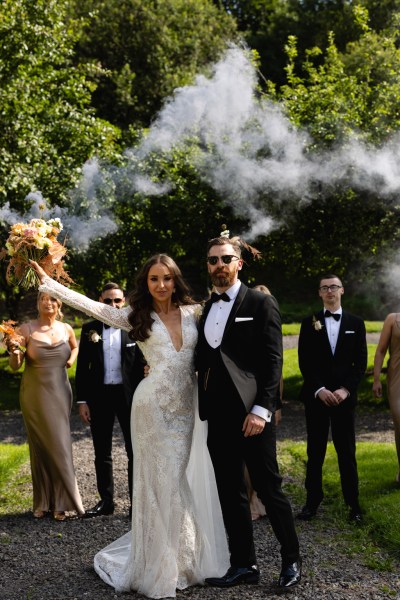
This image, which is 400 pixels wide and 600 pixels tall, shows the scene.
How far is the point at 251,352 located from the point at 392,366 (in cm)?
295

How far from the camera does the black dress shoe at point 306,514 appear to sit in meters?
6.21

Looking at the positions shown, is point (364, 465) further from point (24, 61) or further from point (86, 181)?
point (24, 61)

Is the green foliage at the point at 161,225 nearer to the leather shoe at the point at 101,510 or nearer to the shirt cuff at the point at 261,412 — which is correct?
the leather shoe at the point at 101,510

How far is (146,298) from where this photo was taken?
4949 mm

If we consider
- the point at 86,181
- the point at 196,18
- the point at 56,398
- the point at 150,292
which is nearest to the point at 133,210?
the point at 86,181

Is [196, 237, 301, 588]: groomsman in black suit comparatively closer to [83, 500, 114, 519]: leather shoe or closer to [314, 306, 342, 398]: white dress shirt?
[314, 306, 342, 398]: white dress shirt

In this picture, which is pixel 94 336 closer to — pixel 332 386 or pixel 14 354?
pixel 14 354

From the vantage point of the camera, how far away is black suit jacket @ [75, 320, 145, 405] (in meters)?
6.86

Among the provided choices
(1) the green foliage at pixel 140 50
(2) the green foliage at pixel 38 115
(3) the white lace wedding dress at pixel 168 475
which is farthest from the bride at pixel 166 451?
(1) the green foliage at pixel 140 50

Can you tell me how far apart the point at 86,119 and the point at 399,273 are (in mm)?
7721

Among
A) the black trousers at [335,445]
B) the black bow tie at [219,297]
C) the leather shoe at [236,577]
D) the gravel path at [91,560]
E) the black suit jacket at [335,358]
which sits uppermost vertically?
the black bow tie at [219,297]

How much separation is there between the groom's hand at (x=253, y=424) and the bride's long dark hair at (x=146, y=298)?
850 mm

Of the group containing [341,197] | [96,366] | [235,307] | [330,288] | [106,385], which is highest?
[341,197]

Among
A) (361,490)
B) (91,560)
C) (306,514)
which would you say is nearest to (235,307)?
(91,560)
